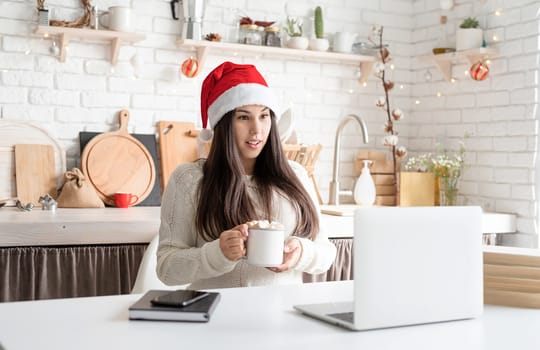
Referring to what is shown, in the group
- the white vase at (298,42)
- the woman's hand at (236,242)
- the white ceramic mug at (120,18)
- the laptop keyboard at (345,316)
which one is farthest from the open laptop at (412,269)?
the white vase at (298,42)

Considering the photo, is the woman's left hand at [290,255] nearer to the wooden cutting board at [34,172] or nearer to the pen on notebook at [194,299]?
the pen on notebook at [194,299]

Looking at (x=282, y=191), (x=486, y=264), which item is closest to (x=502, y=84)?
(x=282, y=191)

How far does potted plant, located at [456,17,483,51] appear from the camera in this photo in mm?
4105

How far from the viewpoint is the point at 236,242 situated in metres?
1.91

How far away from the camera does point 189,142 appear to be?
407cm

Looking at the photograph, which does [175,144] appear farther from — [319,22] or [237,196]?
[237,196]

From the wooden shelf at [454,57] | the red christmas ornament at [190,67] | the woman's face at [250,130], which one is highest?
the wooden shelf at [454,57]

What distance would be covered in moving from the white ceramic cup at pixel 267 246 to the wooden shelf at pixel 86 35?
2.20m

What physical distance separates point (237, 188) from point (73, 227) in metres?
1.01

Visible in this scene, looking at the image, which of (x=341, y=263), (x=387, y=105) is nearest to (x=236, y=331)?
(x=341, y=263)

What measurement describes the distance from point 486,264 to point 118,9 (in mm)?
2585

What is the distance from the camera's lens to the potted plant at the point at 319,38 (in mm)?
4250

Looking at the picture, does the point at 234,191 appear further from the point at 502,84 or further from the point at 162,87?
the point at 502,84

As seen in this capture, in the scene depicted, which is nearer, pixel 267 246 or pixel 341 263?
pixel 267 246
